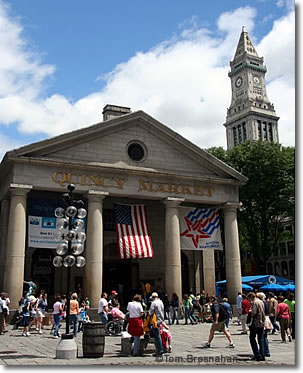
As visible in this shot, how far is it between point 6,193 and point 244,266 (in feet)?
148

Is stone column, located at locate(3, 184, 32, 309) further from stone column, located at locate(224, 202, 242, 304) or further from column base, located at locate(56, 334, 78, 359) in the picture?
stone column, located at locate(224, 202, 242, 304)

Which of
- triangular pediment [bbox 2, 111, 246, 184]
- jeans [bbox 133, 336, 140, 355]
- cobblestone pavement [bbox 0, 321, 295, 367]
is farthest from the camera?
triangular pediment [bbox 2, 111, 246, 184]

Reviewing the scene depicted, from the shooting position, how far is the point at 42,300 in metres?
18.7

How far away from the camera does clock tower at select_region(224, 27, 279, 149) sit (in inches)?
4929

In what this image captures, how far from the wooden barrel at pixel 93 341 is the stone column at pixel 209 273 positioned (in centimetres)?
1857

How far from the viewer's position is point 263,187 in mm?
37875

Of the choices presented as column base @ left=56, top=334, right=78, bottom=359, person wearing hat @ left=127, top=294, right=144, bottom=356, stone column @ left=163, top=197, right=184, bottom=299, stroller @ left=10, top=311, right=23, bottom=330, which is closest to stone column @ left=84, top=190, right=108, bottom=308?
stroller @ left=10, top=311, right=23, bottom=330

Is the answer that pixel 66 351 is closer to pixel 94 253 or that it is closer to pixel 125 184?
pixel 94 253

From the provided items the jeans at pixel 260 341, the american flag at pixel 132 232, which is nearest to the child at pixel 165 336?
the jeans at pixel 260 341

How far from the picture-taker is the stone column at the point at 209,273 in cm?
2984

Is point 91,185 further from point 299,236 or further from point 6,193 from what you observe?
point 299,236

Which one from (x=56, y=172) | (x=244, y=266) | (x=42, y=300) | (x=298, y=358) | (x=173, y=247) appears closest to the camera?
(x=298, y=358)

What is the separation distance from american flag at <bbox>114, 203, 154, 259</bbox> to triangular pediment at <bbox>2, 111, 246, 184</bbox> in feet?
7.80

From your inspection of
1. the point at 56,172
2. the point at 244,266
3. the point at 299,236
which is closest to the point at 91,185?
the point at 56,172
